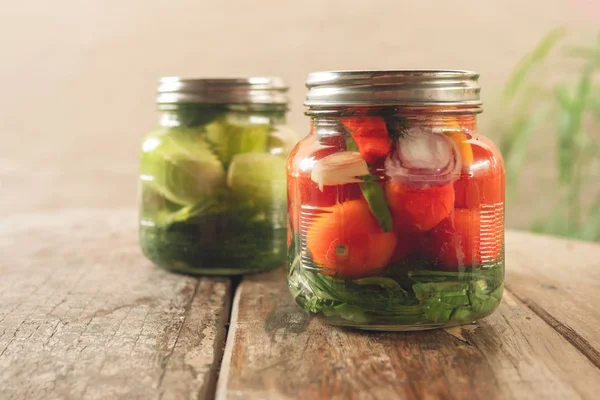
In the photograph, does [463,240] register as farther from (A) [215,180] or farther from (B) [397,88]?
(A) [215,180]

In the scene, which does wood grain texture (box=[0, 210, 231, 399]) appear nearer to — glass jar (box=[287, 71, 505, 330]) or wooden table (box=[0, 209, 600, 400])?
wooden table (box=[0, 209, 600, 400])

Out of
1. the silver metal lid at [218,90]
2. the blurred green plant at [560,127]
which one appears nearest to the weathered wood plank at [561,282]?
the silver metal lid at [218,90]

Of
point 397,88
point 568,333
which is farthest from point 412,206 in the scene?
point 568,333

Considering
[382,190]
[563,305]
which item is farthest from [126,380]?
[563,305]

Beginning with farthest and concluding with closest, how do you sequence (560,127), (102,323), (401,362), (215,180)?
(560,127)
(215,180)
(102,323)
(401,362)

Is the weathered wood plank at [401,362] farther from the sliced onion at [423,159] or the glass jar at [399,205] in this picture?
the sliced onion at [423,159]

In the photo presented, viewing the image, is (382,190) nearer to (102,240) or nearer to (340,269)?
(340,269)

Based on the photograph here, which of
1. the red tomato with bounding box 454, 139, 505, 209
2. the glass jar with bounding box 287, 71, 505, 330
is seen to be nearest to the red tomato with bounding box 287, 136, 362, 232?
the glass jar with bounding box 287, 71, 505, 330

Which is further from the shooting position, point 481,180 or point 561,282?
point 561,282
